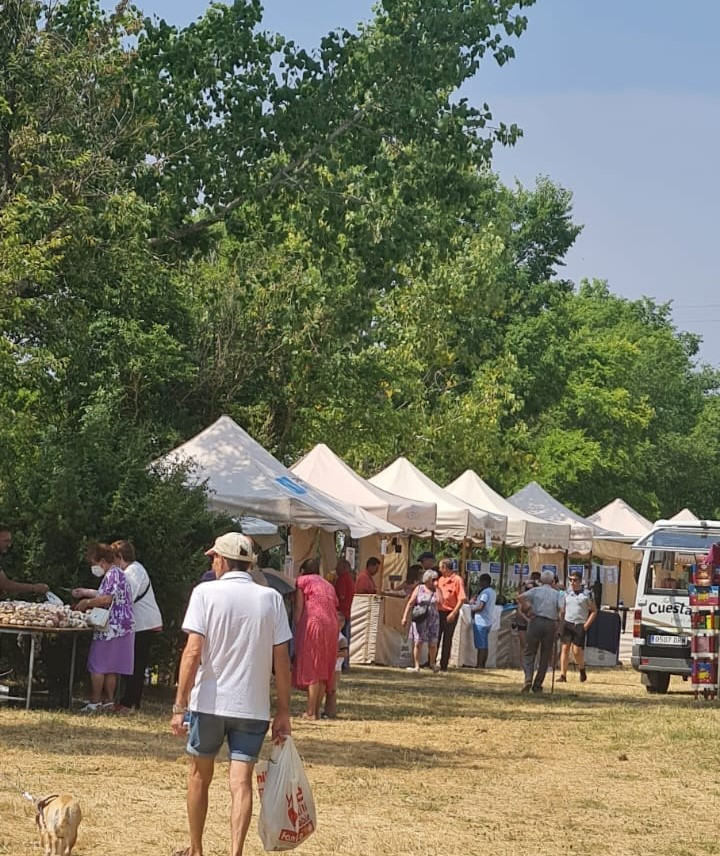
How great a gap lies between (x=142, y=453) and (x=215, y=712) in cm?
1101

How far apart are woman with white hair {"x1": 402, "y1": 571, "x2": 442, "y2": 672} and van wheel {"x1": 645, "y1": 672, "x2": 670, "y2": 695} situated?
12.3 ft

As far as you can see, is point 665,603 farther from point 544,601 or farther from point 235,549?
point 235,549

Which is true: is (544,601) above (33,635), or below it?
above

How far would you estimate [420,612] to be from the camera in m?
27.8

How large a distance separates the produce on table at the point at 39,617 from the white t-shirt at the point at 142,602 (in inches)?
25.8

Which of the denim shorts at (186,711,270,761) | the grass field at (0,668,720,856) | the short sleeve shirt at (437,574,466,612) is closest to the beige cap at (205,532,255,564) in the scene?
the denim shorts at (186,711,270,761)

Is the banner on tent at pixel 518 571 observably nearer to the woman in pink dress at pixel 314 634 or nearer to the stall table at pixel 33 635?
the woman in pink dress at pixel 314 634

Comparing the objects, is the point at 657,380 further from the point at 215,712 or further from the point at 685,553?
the point at 215,712

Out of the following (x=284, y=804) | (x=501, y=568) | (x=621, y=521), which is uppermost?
(x=621, y=521)

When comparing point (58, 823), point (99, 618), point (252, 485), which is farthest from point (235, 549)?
point (252, 485)

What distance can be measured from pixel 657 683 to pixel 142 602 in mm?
10687

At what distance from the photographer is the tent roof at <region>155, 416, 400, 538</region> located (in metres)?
23.5

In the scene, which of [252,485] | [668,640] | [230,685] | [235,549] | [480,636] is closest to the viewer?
[230,685]

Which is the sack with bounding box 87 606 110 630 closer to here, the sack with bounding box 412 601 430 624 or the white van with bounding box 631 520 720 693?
the white van with bounding box 631 520 720 693
